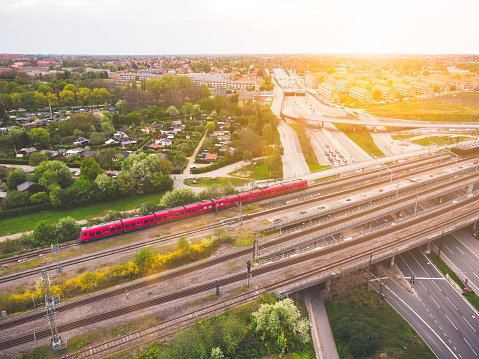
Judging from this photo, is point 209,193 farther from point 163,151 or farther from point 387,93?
point 387,93

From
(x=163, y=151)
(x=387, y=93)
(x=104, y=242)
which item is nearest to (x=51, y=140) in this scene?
(x=163, y=151)

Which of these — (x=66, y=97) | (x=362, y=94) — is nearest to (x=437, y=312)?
(x=362, y=94)

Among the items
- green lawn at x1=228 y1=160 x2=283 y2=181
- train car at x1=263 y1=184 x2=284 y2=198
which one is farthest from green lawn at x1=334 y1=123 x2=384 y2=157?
train car at x1=263 y1=184 x2=284 y2=198

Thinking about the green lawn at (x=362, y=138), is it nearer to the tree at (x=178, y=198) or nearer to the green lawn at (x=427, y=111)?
the green lawn at (x=427, y=111)

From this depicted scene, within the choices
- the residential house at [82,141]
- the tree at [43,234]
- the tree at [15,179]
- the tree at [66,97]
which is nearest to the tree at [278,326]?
the tree at [43,234]

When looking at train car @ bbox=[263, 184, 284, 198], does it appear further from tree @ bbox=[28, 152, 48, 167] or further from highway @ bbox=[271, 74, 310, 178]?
tree @ bbox=[28, 152, 48, 167]

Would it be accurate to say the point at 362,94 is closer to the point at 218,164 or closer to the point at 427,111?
the point at 427,111
